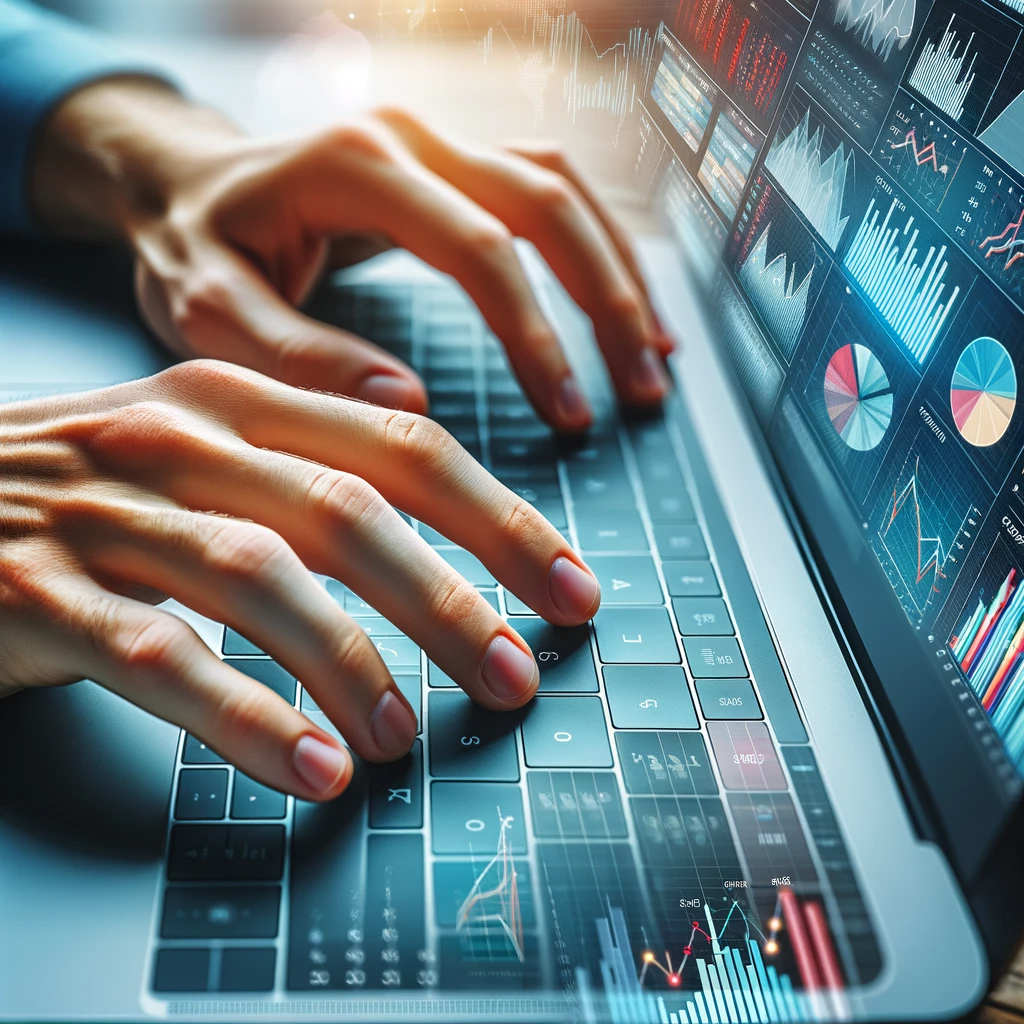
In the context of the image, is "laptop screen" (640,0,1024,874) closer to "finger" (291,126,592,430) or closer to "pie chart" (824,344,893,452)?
"pie chart" (824,344,893,452)

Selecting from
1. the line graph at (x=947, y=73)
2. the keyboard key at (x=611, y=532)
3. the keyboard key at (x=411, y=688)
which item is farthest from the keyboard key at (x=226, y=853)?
the line graph at (x=947, y=73)

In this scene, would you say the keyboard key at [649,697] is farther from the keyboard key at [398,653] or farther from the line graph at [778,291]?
the line graph at [778,291]

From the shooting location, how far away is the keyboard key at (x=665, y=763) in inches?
19.7

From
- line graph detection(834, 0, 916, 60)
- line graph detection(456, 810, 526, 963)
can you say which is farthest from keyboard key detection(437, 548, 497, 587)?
line graph detection(834, 0, 916, 60)

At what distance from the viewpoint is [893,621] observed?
1.75ft

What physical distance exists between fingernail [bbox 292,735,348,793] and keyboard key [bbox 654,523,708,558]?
0.31 m

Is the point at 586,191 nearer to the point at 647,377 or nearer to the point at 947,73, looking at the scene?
the point at 647,377

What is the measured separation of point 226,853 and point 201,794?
1.6 inches

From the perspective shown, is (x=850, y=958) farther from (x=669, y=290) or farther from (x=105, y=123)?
(x=105, y=123)

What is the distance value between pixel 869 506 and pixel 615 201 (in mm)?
563

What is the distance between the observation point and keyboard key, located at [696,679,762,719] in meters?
0.54

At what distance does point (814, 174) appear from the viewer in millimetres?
596

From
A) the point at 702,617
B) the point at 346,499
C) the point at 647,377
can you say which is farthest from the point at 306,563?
the point at 647,377

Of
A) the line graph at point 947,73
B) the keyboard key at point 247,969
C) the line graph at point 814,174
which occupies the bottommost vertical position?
the keyboard key at point 247,969
